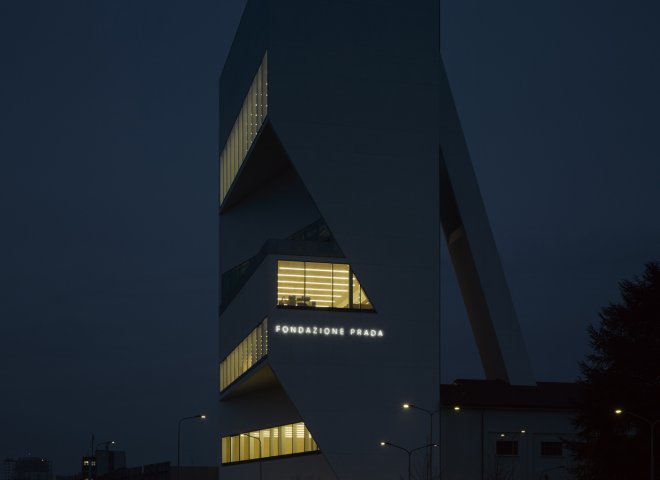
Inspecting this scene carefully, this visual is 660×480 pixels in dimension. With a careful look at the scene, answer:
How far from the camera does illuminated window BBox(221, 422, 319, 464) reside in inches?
2675

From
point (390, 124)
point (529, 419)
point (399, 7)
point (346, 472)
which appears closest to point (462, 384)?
point (529, 419)

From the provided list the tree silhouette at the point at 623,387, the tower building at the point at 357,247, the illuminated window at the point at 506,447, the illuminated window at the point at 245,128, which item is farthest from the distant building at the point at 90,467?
the tree silhouette at the point at 623,387

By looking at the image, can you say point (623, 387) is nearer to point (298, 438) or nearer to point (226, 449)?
point (298, 438)

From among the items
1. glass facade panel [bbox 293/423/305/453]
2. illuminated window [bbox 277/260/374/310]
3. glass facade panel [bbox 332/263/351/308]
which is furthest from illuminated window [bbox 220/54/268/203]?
glass facade panel [bbox 293/423/305/453]

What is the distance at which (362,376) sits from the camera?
6456 cm

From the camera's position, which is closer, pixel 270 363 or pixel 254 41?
pixel 270 363

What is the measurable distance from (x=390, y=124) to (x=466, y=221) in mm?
9585

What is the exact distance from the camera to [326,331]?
212ft

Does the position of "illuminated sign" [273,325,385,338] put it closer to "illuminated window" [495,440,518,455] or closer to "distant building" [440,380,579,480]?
"distant building" [440,380,579,480]

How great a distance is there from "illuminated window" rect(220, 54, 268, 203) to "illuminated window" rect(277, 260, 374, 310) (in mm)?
10566

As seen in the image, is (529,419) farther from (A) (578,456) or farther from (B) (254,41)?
(B) (254,41)

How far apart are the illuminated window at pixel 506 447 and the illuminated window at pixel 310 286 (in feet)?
42.9

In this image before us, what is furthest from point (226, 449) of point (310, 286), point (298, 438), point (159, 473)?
point (310, 286)

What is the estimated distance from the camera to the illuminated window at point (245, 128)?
69312 millimetres
